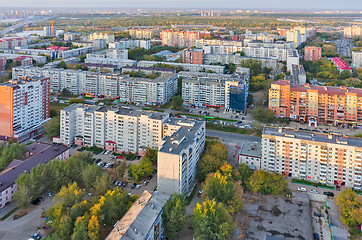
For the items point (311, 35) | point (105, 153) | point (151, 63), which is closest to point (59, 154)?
point (105, 153)

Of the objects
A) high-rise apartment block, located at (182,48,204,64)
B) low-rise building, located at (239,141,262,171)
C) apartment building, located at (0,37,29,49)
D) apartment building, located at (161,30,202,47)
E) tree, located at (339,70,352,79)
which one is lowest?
low-rise building, located at (239,141,262,171)

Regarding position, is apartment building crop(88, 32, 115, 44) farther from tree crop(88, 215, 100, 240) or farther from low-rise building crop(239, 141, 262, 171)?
tree crop(88, 215, 100, 240)

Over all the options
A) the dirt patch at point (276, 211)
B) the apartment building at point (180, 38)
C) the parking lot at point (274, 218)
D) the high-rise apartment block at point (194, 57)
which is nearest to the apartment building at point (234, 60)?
the high-rise apartment block at point (194, 57)

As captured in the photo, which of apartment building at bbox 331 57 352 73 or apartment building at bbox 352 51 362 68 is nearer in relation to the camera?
apartment building at bbox 331 57 352 73

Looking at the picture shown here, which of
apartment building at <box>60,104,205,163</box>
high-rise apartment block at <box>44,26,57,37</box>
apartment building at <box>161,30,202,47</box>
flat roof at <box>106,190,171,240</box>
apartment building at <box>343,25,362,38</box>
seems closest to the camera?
flat roof at <box>106,190,171,240</box>

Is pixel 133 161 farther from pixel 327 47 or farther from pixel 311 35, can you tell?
pixel 311 35

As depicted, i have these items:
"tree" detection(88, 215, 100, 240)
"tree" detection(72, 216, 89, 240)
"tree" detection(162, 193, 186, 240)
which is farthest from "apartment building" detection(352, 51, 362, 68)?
"tree" detection(72, 216, 89, 240)

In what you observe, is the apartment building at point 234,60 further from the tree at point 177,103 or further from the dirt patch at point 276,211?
the dirt patch at point 276,211

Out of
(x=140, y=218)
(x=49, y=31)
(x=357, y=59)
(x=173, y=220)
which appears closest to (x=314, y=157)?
(x=173, y=220)

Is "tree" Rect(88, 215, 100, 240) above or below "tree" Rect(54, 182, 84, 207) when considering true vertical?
below
